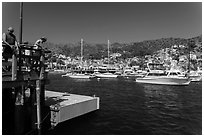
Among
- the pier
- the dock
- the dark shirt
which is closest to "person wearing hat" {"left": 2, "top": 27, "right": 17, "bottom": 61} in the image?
the dark shirt

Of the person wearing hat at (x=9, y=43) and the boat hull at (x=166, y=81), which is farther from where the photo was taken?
the boat hull at (x=166, y=81)

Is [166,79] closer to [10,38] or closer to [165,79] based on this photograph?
[165,79]

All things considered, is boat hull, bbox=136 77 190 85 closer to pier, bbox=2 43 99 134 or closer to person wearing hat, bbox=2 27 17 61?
pier, bbox=2 43 99 134

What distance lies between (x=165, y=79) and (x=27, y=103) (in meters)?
47.2

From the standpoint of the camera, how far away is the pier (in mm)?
9445

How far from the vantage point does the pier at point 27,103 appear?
9445 mm

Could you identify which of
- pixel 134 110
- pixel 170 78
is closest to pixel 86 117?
pixel 134 110

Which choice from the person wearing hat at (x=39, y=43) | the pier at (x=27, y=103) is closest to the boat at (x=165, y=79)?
the pier at (x=27, y=103)

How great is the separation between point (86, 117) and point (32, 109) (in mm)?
4971

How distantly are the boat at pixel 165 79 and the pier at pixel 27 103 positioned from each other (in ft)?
143

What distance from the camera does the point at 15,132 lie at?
11.1 metres

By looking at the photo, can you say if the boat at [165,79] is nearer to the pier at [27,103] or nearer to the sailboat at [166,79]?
the sailboat at [166,79]

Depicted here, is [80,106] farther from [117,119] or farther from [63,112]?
[117,119]

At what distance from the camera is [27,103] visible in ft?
41.6
